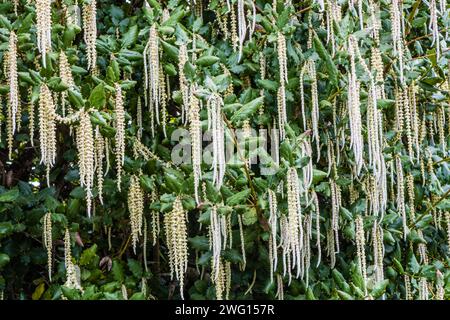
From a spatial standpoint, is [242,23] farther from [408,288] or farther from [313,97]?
[408,288]

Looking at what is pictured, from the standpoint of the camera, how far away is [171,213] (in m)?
2.91

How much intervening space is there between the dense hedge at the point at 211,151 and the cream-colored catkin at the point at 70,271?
0.01 metres

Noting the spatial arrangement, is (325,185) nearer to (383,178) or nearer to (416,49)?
(383,178)

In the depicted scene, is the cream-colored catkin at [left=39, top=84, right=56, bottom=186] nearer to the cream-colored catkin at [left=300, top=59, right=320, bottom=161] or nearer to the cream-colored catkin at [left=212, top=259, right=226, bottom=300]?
the cream-colored catkin at [left=212, top=259, right=226, bottom=300]

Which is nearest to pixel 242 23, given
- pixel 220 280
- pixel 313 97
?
pixel 313 97

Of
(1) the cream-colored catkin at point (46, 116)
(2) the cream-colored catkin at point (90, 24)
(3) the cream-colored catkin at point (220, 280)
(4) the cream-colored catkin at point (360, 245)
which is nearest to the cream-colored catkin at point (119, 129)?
(2) the cream-colored catkin at point (90, 24)

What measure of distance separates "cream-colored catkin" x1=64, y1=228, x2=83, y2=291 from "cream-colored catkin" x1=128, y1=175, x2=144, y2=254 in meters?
0.28

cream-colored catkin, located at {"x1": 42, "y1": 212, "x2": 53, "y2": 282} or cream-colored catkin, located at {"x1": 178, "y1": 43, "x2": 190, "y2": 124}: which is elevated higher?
cream-colored catkin, located at {"x1": 178, "y1": 43, "x2": 190, "y2": 124}

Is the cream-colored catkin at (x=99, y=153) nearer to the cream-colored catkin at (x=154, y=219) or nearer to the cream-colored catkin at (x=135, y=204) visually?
the cream-colored catkin at (x=135, y=204)

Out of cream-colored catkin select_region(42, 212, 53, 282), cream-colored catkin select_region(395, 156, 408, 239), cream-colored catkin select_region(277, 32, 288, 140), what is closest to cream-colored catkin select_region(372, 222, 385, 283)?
cream-colored catkin select_region(395, 156, 408, 239)

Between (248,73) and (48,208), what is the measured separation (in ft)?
3.89

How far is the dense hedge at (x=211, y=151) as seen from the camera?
2.84 metres

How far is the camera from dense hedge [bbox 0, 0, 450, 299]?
284cm
